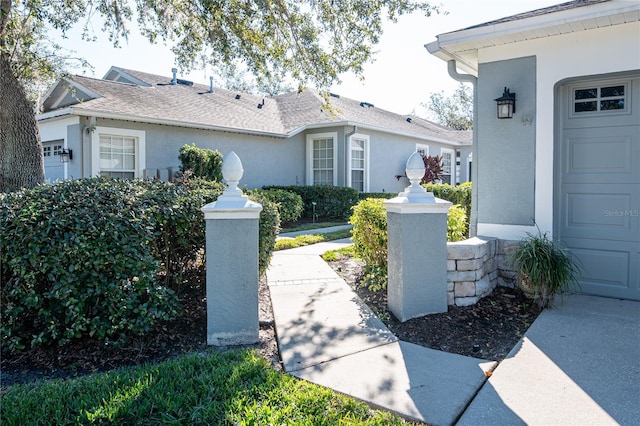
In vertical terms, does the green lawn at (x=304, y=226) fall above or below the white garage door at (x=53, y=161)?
below

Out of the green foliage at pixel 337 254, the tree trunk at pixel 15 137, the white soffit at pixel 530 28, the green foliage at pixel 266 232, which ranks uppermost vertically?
the white soffit at pixel 530 28

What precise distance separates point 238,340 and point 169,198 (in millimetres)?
1440

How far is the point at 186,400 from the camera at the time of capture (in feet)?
8.79

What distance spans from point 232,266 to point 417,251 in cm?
181

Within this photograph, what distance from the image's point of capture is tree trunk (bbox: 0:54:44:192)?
6.70 metres

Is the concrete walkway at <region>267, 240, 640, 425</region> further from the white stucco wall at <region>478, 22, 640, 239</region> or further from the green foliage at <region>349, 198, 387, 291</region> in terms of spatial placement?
the white stucco wall at <region>478, 22, 640, 239</region>

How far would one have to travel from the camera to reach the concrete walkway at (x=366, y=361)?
2.75m

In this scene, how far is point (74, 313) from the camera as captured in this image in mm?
3299

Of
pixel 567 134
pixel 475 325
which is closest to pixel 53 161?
pixel 475 325

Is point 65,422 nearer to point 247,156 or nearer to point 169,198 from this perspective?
point 169,198

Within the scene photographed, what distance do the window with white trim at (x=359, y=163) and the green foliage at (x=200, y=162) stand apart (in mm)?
5135

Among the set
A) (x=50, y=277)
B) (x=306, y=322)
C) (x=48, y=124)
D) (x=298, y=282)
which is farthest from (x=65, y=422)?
(x=48, y=124)

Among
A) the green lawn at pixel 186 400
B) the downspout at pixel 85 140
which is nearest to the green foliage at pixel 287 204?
the downspout at pixel 85 140

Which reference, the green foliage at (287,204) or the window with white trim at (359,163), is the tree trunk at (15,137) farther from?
the window with white trim at (359,163)
